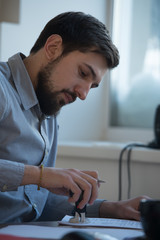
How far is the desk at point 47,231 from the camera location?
31.9 inches

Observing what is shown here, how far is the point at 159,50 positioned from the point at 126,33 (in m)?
0.22

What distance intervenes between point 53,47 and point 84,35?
12 centimetres

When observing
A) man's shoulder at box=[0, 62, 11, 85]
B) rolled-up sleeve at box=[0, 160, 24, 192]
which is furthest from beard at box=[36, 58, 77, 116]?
rolled-up sleeve at box=[0, 160, 24, 192]

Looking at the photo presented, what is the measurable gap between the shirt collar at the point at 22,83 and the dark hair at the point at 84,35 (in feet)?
0.49

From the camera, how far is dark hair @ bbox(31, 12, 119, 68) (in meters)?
1.29

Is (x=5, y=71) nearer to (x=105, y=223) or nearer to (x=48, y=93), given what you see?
(x=48, y=93)

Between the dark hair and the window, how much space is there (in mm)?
910

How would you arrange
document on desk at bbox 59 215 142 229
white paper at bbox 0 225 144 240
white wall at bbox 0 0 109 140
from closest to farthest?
white paper at bbox 0 225 144 240, document on desk at bbox 59 215 142 229, white wall at bbox 0 0 109 140

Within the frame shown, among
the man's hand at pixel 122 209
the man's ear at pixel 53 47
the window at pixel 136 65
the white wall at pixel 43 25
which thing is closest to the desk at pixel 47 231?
the man's hand at pixel 122 209

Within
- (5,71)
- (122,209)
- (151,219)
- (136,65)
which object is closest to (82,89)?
(5,71)

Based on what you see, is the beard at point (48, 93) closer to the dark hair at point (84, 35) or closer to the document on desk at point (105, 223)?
the dark hair at point (84, 35)

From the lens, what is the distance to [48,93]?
1355mm

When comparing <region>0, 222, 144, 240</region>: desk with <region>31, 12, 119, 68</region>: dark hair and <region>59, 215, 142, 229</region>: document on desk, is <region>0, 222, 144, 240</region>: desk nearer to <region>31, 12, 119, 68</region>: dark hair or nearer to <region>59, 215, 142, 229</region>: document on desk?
<region>59, 215, 142, 229</region>: document on desk

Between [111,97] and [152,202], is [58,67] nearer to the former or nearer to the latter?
[152,202]
